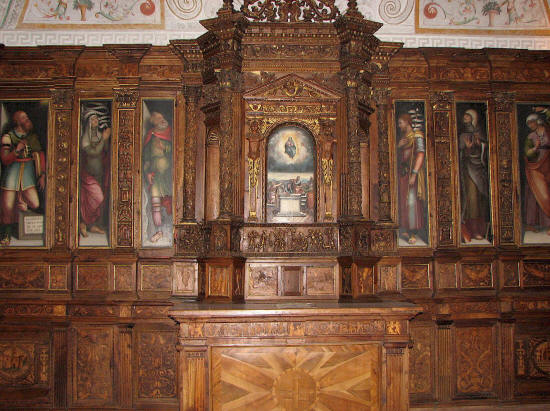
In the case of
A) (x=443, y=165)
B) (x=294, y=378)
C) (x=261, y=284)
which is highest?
(x=443, y=165)

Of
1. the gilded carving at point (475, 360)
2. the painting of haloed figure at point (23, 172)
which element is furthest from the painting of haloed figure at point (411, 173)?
the painting of haloed figure at point (23, 172)

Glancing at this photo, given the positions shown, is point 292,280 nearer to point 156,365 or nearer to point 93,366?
point 156,365

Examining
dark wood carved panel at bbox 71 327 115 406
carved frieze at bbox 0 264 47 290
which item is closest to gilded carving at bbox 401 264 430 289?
dark wood carved panel at bbox 71 327 115 406

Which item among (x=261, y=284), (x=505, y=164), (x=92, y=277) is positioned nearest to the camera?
(x=261, y=284)

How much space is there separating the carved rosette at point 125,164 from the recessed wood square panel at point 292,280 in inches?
108

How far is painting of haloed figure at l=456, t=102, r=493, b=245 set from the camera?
9.38 m

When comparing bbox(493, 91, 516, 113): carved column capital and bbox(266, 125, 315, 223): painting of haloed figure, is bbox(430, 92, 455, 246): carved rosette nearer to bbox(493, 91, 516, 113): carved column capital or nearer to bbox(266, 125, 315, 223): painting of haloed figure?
bbox(493, 91, 516, 113): carved column capital

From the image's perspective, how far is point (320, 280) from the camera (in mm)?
8336

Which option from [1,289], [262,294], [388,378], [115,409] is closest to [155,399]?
[115,409]

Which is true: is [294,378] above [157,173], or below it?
below

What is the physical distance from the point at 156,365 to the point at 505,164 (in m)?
7.04

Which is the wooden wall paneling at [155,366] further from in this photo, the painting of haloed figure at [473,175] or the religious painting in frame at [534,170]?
the religious painting in frame at [534,170]

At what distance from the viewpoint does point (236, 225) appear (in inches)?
323

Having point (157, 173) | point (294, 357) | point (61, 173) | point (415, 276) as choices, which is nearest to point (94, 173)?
point (61, 173)
